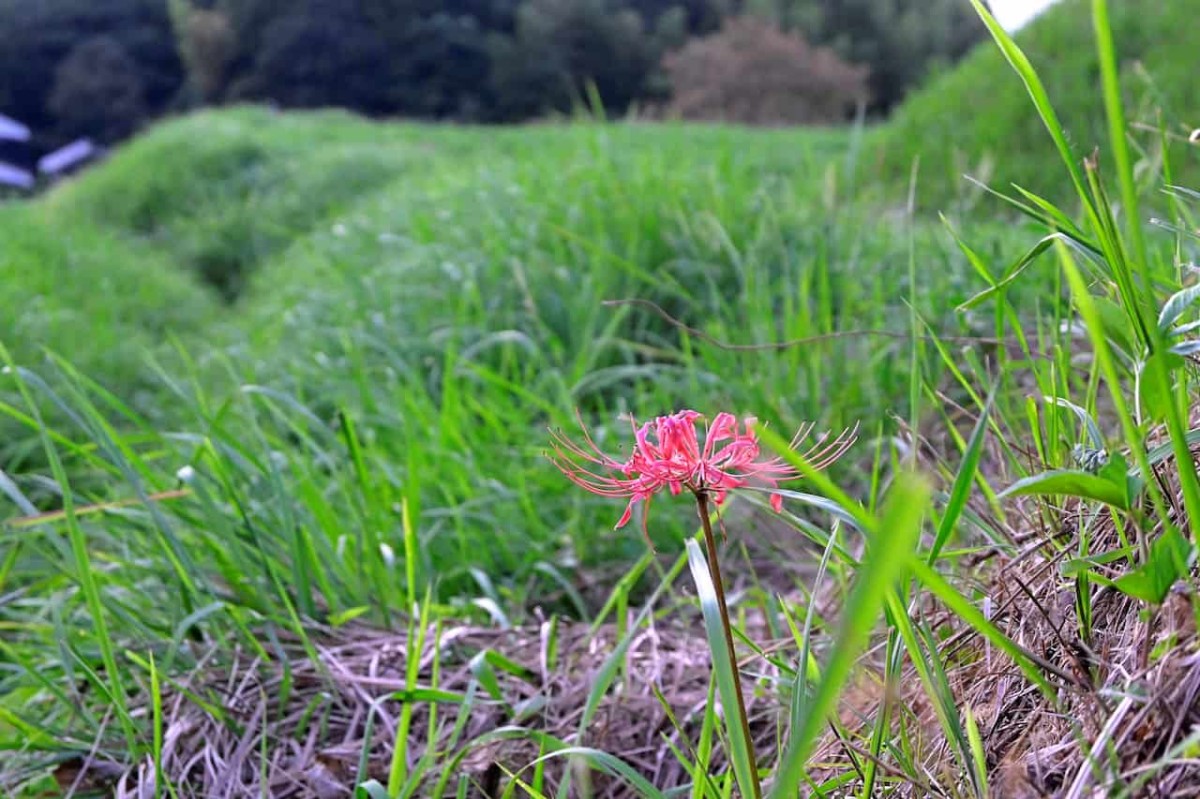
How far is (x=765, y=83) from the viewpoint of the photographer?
1653cm

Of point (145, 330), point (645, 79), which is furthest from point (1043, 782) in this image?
point (645, 79)

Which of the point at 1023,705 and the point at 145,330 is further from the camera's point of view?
the point at 145,330

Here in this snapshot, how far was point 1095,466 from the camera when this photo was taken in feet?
1.86

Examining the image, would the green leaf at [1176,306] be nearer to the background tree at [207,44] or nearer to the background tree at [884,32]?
the background tree at [884,32]

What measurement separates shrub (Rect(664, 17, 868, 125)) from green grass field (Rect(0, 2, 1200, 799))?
1298cm

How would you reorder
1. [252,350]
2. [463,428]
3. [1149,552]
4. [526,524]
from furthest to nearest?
1. [252,350]
2. [463,428]
3. [526,524]
4. [1149,552]

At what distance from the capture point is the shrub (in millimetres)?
16359

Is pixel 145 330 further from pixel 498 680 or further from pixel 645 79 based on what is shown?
pixel 645 79

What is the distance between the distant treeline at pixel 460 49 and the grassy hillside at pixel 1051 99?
1650 centimetres

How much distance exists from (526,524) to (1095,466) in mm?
1190

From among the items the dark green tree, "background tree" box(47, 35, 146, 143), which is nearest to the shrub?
the dark green tree

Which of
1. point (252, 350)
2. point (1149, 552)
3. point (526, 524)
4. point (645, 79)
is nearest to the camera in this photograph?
point (1149, 552)

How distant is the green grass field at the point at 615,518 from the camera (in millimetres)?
563

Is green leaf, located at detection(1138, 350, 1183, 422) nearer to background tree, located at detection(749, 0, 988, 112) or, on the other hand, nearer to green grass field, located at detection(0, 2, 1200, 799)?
green grass field, located at detection(0, 2, 1200, 799)
